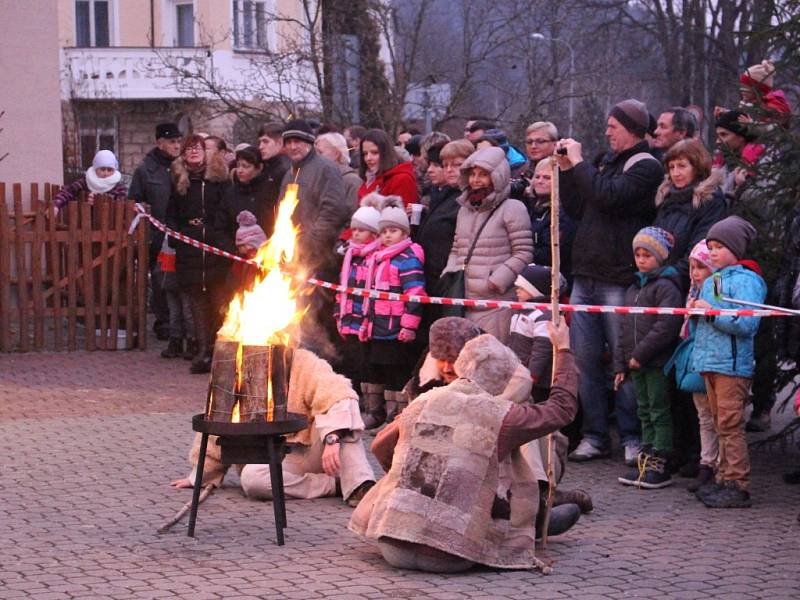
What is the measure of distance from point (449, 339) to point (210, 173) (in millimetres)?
7052

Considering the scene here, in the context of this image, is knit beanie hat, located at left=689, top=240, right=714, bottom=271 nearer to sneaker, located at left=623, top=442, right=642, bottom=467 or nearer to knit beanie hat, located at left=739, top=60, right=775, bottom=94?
knit beanie hat, located at left=739, top=60, right=775, bottom=94

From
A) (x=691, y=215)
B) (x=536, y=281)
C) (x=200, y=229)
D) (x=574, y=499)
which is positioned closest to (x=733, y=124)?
(x=691, y=215)

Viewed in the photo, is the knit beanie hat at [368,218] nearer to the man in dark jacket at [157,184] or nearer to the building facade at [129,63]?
the man in dark jacket at [157,184]

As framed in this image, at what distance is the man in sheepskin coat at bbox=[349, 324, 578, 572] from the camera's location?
23.2 ft

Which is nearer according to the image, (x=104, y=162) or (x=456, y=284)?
(x=456, y=284)

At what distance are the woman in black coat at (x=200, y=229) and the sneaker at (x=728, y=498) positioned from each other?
21.7 feet

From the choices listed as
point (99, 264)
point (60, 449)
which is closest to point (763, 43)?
point (60, 449)

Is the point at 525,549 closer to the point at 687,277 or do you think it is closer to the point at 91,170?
the point at 687,277

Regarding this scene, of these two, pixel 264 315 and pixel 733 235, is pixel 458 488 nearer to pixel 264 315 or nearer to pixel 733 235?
pixel 264 315

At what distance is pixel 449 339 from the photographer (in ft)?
25.2

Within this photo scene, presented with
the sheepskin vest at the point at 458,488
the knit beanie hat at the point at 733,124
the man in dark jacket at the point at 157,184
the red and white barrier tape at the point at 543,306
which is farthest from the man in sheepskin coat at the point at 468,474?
the man in dark jacket at the point at 157,184

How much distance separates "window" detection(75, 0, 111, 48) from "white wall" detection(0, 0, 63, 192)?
28.1 metres

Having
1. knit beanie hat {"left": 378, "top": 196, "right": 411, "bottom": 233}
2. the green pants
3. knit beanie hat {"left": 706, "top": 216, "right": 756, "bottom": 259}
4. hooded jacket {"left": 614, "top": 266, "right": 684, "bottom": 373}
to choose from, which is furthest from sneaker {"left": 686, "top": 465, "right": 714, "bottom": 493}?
knit beanie hat {"left": 378, "top": 196, "right": 411, "bottom": 233}

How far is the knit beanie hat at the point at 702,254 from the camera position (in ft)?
29.6
